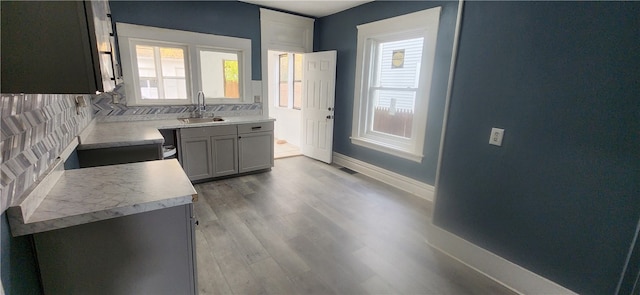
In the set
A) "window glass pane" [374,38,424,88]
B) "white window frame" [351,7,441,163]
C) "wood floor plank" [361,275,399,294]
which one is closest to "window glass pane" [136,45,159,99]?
"white window frame" [351,7,441,163]

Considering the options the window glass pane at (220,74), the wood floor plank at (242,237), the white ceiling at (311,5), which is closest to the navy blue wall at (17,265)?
the wood floor plank at (242,237)

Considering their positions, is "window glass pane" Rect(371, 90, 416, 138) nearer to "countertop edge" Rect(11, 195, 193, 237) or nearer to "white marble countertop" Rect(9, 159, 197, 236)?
"white marble countertop" Rect(9, 159, 197, 236)

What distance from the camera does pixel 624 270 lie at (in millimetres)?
1452

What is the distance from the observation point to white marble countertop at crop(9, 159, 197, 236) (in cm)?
95

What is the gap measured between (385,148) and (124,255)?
319cm

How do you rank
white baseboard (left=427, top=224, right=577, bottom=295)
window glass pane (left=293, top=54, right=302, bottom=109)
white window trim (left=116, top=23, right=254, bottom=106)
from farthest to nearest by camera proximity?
window glass pane (left=293, top=54, right=302, bottom=109)
white window trim (left=116, top=23, right=254, bottom=106)
white baseboard (left=427, top=224, right=577, bottom=295)

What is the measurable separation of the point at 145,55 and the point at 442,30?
3.61 metres

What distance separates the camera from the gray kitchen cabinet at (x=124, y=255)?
40.7 inches

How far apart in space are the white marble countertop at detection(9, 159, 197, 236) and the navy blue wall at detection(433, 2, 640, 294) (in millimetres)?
1902

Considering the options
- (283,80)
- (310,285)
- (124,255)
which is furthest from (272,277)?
(283,80)

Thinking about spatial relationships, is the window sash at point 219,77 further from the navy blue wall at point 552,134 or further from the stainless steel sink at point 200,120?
the navy blue wall at point 552,134

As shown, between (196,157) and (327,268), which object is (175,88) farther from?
(327,268)

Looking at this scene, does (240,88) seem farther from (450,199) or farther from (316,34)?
(450,199)

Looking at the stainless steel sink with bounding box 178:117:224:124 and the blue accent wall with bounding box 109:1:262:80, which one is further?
the stainless steel sink with bounding box 178:117:224:124
